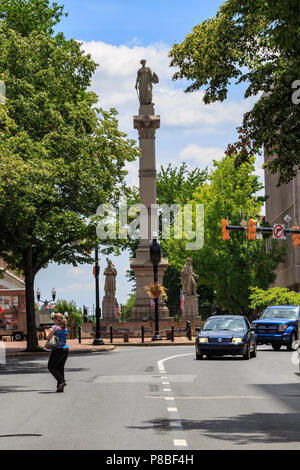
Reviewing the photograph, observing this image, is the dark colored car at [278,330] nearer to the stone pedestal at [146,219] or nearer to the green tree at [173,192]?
the stone pedestal at [146,219]

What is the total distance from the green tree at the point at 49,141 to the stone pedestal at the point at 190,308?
63.0ft

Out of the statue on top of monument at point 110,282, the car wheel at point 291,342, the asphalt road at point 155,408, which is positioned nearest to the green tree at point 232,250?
the statue on top of monument at point 110,282

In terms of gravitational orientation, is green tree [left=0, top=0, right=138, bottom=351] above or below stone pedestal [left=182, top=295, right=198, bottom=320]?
above

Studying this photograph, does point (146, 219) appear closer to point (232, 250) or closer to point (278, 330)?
point (232, 250)

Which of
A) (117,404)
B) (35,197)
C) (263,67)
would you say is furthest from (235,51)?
(35,197)

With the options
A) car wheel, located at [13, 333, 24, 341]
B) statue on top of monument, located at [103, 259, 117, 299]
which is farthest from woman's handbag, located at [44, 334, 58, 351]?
statue on top of monument, located at [103, 259, 117, 299]

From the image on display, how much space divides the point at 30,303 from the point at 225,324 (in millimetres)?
11141

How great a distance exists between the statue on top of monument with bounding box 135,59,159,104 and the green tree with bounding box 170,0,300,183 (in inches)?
1420

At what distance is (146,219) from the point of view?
174 feet

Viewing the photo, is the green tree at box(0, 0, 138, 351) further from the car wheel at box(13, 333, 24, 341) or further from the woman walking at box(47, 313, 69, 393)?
the car wheel at box(13, 333, 24, 341)

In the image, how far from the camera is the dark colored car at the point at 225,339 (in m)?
27.0

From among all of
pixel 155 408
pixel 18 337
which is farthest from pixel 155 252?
pixel 155 408

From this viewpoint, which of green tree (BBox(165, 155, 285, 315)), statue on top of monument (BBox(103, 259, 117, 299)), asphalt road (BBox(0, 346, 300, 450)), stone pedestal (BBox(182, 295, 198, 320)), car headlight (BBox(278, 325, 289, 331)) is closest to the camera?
asphalt road (BBox(0, 346, 300, 450))

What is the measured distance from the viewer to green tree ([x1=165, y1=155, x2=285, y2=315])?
64.7 m
